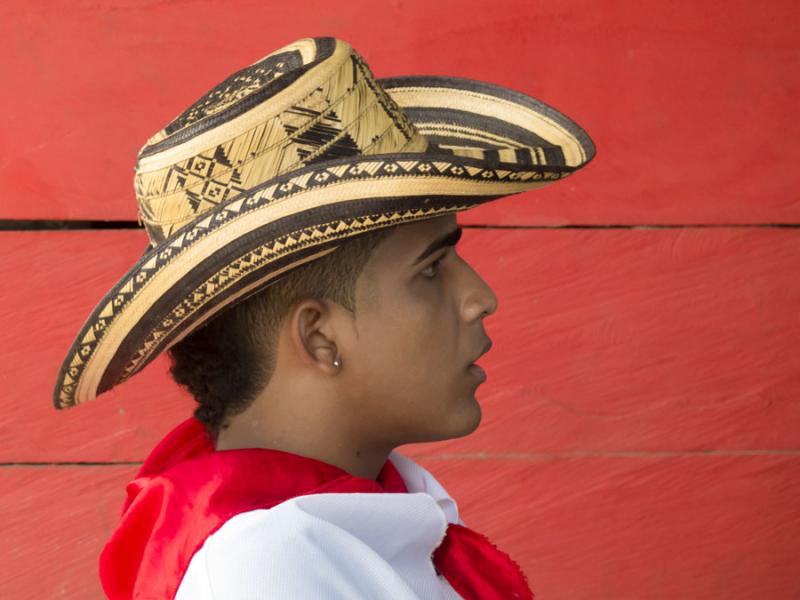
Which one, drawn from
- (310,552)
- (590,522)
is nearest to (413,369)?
(310,552)

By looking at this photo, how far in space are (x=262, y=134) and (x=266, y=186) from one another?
77 mm

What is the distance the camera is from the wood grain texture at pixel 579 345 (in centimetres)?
221

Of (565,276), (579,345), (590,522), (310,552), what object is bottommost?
(590,522)

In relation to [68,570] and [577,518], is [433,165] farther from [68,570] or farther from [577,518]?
[68,570]

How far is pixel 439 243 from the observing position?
1335 millimetres

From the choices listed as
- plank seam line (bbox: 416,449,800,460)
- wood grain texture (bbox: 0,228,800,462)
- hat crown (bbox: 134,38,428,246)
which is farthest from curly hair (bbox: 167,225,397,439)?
plank seam line (bbox: 416,449,800,460)

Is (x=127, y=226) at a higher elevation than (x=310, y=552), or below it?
below

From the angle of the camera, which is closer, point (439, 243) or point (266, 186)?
point (266, 186)

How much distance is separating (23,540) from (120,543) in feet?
3.56

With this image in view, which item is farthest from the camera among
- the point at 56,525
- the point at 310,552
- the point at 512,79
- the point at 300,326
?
the point at 56,525

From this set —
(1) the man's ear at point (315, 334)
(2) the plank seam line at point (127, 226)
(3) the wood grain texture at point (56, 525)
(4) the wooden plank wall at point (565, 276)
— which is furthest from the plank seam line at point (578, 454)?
(1) the man's ear at point (315, 334)

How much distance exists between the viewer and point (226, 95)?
1299 mm

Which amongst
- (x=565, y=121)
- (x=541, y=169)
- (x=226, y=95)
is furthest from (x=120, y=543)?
(x=565, y=121)

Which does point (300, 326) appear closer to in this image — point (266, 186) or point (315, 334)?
point (315, 334)
